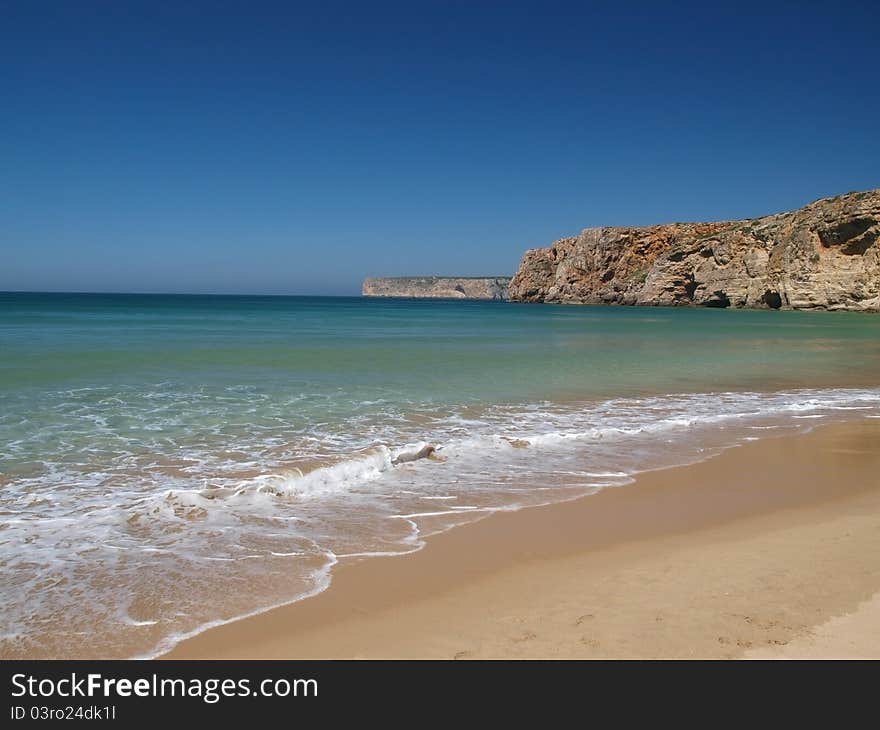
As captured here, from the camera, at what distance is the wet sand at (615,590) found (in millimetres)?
3004

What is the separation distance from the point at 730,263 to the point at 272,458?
280 ft

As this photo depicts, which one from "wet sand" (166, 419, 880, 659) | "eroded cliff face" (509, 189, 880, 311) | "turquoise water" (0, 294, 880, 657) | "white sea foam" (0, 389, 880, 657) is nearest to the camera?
"wet sand" (166, 419, 880, 659)

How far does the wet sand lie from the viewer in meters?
3.00

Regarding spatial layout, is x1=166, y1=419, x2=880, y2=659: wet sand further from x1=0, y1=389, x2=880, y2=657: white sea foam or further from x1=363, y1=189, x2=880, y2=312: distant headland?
x1=363, y1=189, x2=880, y2=312: distant headland

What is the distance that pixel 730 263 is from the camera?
80.8 meters

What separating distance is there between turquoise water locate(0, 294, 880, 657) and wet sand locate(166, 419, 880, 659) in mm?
354

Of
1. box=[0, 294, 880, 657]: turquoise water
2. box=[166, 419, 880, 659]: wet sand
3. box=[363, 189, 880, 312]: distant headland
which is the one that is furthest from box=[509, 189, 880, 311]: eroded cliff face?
box=[166, 419, 880, 659]: wet sand

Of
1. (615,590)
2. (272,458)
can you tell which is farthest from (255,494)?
(615,590)

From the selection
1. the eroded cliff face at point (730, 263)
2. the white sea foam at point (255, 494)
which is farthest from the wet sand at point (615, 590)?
the eroded cliff face at point (730, 263)
